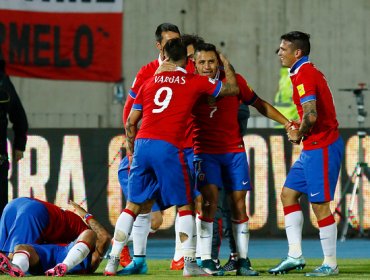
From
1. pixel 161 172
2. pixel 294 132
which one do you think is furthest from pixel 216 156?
pixel 161 172

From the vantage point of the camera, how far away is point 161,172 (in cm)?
969

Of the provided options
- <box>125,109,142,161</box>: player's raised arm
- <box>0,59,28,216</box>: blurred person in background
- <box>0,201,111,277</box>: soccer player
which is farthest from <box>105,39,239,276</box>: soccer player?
<box>0,59,28,216</box>: blurred person in background

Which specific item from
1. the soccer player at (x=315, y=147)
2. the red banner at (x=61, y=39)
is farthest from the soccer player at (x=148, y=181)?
the red banner at (x=61, y=39)

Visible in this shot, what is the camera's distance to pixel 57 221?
9.97m

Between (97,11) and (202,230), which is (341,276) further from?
(97,11)

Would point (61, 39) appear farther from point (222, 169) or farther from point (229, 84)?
point (229, 84)

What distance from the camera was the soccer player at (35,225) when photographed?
977 centimetres

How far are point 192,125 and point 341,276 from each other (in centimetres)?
188

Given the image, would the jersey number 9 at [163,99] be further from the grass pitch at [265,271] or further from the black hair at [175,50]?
the grass pitch at [265,271]

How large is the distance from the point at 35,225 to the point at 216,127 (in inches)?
70.4

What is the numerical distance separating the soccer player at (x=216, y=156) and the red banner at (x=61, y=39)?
12397 millimetres

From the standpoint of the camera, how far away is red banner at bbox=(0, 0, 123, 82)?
22.4 metres

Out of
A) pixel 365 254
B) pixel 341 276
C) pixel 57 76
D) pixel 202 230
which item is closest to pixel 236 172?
pixel 202 230

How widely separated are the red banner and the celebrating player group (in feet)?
38.6
